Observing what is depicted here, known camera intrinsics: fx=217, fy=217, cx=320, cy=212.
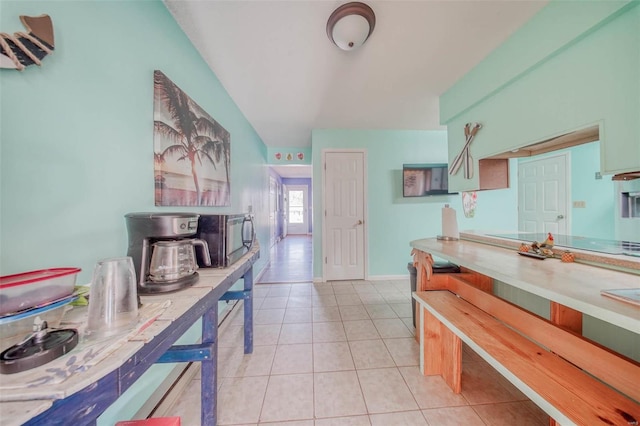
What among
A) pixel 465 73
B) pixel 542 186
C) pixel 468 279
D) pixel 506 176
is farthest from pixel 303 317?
pixel 542 186

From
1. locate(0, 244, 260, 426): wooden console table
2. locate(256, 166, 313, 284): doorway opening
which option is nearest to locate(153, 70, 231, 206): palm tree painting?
locate(0, 244, 260, 426): wooden console table

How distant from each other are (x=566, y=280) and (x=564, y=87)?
Result: 114cm

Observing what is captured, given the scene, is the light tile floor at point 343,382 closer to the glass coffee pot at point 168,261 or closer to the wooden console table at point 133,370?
the wooden console table at point 133,370

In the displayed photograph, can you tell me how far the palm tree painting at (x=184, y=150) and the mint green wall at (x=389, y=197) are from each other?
1685mm

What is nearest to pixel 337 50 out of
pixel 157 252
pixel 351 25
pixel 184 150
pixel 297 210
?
pixel 351 25

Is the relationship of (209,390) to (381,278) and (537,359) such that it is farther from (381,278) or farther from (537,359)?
(381,278)

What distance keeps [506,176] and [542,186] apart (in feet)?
7.97

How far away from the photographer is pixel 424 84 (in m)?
2.16

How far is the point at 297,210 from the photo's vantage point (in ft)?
28.7

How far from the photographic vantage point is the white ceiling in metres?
1.34

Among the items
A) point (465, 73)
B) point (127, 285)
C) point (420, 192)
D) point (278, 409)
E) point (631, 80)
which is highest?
point (465, 73)

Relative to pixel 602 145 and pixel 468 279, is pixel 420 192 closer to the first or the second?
pixel 468 279

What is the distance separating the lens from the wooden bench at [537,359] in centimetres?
74

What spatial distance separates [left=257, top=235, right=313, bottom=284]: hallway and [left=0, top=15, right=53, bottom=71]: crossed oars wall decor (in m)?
3.17
